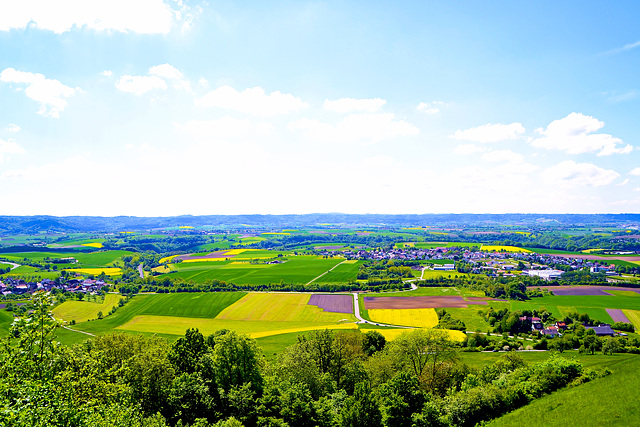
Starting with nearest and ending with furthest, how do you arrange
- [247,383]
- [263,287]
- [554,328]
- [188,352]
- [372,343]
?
[247,383], [188,352], [372,343], [554,328], [263,287]

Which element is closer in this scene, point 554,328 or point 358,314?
point 554,328

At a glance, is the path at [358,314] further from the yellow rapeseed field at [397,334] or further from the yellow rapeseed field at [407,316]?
the yellow rapeseed field at [397,334]

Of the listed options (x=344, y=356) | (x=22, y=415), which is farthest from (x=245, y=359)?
(x=22, y=415)

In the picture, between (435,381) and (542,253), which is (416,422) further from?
(542,253)

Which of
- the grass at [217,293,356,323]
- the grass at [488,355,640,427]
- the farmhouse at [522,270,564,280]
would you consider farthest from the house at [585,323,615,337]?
the farmhouse at [522,270,564,280]

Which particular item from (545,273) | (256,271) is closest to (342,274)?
(256,271)

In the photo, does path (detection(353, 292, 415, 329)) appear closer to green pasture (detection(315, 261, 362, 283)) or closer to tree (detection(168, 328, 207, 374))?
green pasture (detection(315, 261, 362, 283))

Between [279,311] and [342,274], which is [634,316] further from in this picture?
[342,274]
